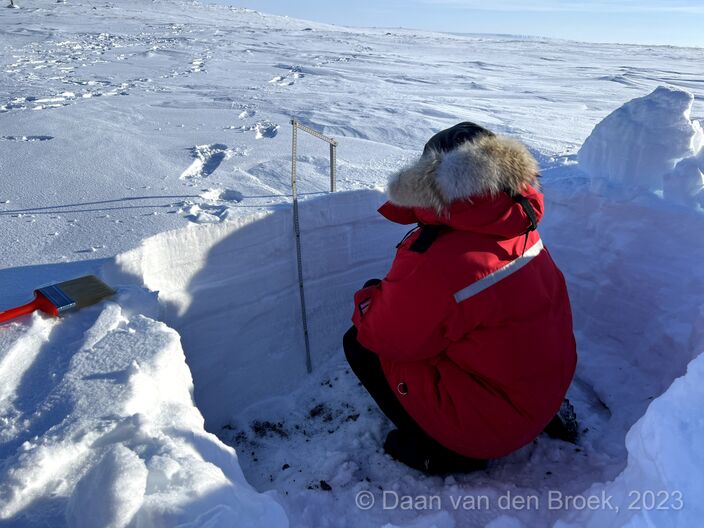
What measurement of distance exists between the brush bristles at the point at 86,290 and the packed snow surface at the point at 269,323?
0.24 ft

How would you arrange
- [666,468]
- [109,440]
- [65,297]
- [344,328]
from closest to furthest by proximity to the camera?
[666,468] < [109,440] < [65,297] < [344,328]

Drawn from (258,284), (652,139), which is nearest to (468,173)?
(258,284)

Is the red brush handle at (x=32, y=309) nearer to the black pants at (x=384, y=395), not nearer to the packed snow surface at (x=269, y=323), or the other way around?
the packed snow surface at (x=269, y=323)

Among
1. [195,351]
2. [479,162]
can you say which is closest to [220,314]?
[195,351]

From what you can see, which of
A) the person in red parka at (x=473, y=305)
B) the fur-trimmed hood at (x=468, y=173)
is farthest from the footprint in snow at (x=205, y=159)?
the fur-trimmed hood at (x=468, y=173)

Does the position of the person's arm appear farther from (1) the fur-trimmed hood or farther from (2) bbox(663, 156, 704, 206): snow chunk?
(2) bbox(663, 156, 704, 206): snow chunk

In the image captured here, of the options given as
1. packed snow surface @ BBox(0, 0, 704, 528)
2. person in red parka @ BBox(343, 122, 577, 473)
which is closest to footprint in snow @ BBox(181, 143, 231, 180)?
packed snow surface @ BBox(0, 0, 704, 528)

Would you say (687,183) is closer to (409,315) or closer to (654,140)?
(654,140)

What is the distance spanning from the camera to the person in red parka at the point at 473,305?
1550 mm

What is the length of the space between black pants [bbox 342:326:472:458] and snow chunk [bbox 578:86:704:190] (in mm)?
1738

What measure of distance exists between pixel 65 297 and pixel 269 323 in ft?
3.71

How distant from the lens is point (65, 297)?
1785mm

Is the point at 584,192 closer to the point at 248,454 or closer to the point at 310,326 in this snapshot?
the point at 310,326

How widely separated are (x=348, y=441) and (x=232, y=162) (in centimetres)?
201
